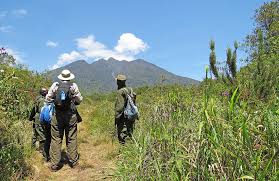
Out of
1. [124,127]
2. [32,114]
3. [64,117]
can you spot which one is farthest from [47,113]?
[124,127]

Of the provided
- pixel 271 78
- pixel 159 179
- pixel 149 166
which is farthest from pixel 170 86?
pixel 271 78

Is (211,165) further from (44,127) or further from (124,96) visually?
(44,127)

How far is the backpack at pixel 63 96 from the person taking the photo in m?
7.84

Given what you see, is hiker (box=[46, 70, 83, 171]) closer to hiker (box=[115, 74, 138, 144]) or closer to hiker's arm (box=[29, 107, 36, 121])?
hiker (box=[115, 74, 138, 144])

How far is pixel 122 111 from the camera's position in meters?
8.73

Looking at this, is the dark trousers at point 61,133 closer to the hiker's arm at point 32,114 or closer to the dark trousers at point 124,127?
the dark trousers at point 124,127

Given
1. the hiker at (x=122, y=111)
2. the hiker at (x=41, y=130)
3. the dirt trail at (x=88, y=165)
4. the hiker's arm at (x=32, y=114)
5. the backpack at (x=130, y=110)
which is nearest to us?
the dirt trail at (x=88, y=165)

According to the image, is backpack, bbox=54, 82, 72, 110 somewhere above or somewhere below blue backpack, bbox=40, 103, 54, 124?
above

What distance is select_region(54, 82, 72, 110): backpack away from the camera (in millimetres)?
7844

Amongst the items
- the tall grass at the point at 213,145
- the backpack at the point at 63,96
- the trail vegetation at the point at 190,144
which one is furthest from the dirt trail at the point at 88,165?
the tall grass at the point at 213,145

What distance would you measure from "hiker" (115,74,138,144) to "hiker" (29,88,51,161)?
1.53 m

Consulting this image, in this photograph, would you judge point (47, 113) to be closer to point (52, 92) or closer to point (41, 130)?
point (52, 92)

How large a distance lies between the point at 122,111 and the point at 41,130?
80.4 inches

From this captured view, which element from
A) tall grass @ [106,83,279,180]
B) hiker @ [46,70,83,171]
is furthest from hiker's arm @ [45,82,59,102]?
tall grass @ [106,83,279,180]
